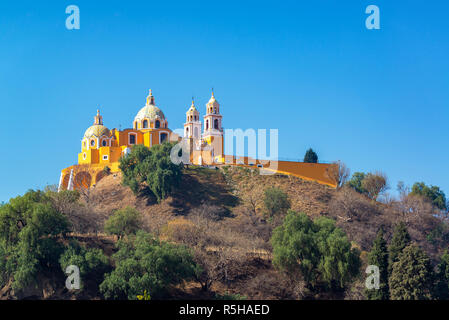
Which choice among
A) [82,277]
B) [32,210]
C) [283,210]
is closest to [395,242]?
[283,210]

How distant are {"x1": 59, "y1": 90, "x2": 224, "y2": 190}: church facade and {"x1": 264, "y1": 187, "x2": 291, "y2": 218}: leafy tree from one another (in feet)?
35.2

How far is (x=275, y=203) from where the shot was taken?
56688mm

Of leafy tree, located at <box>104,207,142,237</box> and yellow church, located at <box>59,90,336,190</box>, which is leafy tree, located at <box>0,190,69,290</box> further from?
yellow church, located at <box>59,90,336,190</box>

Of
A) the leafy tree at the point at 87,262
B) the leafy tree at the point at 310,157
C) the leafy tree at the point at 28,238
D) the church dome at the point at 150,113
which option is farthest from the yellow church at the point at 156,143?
the leafy tree at the point at 87,262

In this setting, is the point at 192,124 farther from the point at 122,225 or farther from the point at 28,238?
the point at 28,238

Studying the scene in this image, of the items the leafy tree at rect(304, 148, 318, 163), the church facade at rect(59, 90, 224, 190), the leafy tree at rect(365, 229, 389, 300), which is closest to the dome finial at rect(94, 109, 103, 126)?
the church facade at rect(59, 90, 224, 190)

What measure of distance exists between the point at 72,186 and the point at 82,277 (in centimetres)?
2652

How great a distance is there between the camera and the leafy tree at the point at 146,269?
Answer: 39594 millimetres

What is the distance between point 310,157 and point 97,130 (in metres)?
20.0

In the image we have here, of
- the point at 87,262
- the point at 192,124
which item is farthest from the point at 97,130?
the point at 87,262

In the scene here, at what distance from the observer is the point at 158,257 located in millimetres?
40719

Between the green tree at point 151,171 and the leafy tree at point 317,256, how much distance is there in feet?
54.1
